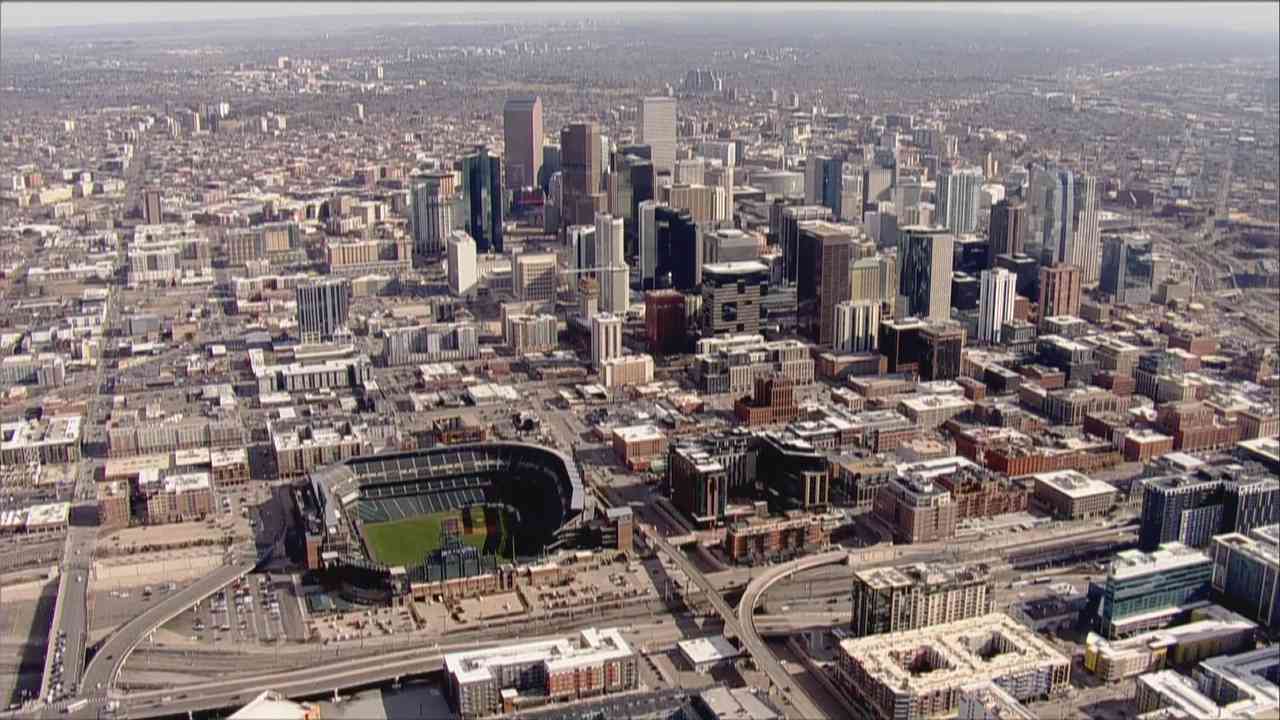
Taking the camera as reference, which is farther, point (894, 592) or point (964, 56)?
point (964, 56)

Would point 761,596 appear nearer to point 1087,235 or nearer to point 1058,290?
point 1058,290

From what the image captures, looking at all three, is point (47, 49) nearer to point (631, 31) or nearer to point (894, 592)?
point (631, 31)

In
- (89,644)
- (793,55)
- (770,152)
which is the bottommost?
(89,644)

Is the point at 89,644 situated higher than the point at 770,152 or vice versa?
the point at 770,152

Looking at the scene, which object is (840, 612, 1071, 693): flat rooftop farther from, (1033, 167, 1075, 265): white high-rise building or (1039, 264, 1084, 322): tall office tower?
(1033, 167, 1075, 265): white high-rise building

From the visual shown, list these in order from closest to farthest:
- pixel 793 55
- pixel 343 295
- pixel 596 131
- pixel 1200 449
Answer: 1. pixel 1200 449
2. pixel 343 295
3. pixel 596 131
4. pixel 793 55

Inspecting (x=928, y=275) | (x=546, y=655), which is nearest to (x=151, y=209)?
(x=928, y=275)

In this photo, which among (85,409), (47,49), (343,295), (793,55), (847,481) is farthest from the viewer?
(793,55)

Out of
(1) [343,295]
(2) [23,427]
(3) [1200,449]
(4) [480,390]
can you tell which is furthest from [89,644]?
(3) [1200,449]
